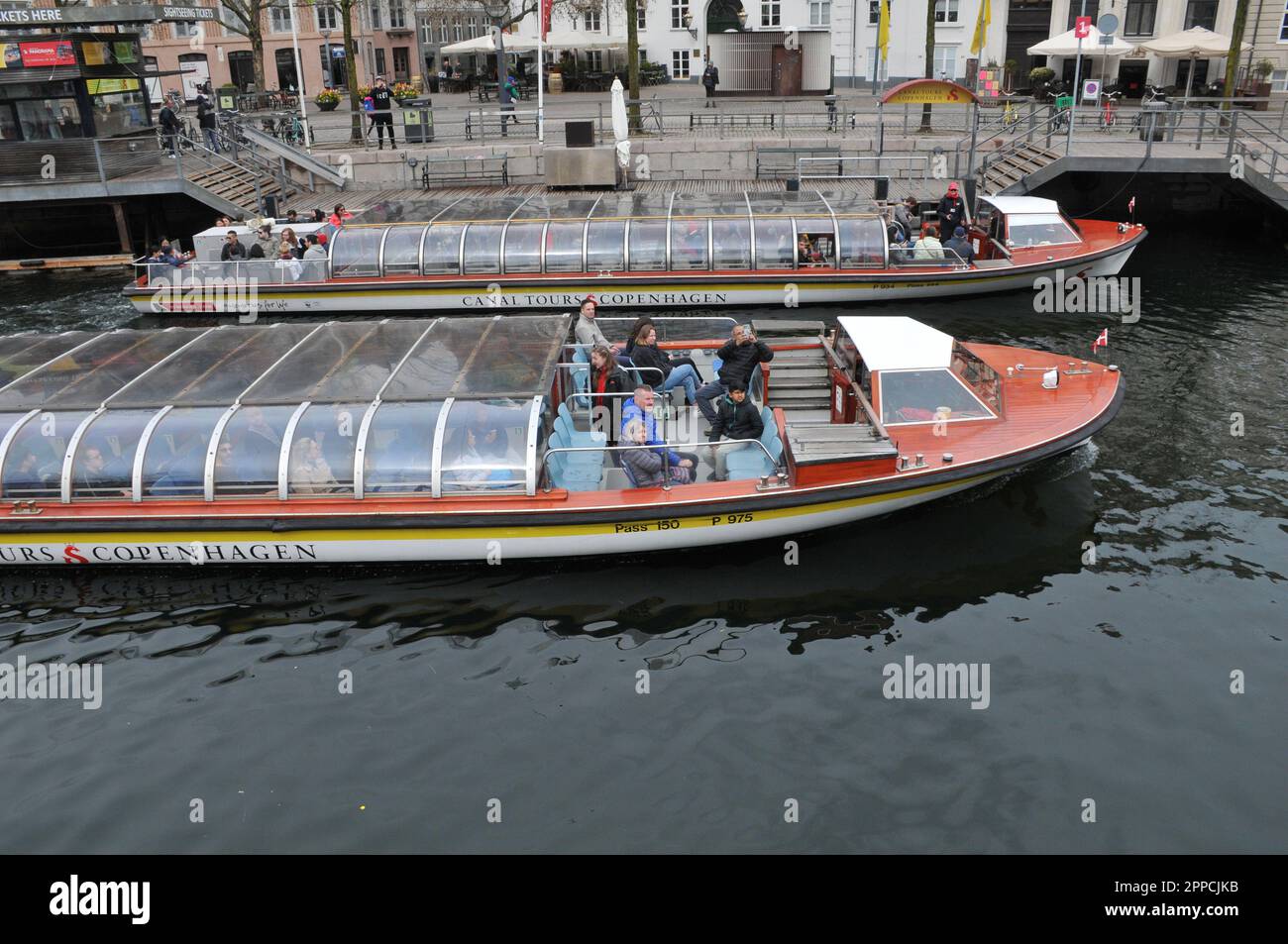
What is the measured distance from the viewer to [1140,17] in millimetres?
46188

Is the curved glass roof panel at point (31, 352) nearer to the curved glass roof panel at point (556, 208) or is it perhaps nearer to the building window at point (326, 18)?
the curved glass roof panel at point (556, 208)

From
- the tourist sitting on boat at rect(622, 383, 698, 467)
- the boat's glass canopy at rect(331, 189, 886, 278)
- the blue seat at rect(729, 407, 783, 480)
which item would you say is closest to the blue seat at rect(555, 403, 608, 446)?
the tourist sitting on boat at rect(622, 383, 698, 467)

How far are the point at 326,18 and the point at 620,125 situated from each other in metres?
40.8

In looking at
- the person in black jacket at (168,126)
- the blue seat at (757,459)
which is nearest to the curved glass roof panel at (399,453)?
the blue seat at (757,459)

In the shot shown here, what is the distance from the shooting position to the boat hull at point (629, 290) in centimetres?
2309

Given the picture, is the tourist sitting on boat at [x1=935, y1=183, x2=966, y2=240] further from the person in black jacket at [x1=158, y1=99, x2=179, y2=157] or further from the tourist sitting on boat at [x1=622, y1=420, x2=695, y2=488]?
the person in black jacket at [x1=158, y1=99, x2=179, y2=157]

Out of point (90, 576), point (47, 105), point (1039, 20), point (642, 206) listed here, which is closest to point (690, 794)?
point (90, 576)

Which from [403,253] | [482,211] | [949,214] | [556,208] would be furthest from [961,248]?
[403,253]

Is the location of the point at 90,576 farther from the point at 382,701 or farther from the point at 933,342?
the point at 933,342

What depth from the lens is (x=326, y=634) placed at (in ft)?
40.0

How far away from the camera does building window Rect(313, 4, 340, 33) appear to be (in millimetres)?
62750

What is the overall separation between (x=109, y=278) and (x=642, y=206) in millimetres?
16191

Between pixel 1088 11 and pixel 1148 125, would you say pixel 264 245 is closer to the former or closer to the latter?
pixel 1148 125

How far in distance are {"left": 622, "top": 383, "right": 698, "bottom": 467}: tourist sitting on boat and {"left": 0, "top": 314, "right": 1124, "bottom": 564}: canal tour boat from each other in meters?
0.24
